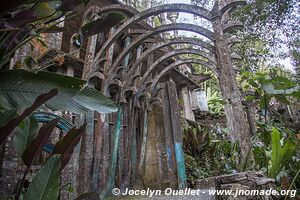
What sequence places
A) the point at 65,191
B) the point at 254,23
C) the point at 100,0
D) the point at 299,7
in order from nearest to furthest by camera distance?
the point at 65,191, the point at 100,0, the point at 299,7, the point at 254,23

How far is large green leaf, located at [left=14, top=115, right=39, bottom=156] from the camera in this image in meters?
1.28

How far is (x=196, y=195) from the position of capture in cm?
296

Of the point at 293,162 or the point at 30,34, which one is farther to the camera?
the point at 293,162

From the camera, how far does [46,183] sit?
1092mm

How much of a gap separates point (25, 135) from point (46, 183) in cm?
35

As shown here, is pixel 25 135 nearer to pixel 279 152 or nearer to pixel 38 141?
pixel 38 141

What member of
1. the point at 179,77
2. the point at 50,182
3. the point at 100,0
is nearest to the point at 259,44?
the point at 179,77

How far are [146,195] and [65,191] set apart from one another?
45.5 inches

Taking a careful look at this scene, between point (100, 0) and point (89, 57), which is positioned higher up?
point (100, 0)

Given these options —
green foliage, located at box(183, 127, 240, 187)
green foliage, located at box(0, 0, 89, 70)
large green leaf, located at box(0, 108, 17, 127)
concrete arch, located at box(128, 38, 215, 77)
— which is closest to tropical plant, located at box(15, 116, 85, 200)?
large green leaf, located at box(0, 108, 17, 127)

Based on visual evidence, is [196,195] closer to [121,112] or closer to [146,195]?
[146,195]

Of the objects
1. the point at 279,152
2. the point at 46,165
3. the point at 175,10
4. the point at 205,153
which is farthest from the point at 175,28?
the point at 205,153

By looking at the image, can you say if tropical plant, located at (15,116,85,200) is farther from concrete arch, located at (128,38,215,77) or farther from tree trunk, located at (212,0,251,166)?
concrete arch, located at (128,38,215,77)

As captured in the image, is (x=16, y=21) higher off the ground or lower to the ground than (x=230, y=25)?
lower
